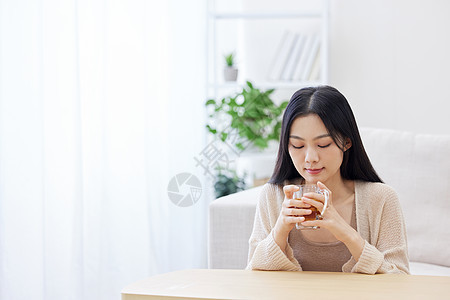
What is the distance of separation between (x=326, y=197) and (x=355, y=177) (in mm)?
303

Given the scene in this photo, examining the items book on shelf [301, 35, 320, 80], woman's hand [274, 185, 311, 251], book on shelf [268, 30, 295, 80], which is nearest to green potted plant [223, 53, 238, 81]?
book on shelf [268, 30, 295, 80]

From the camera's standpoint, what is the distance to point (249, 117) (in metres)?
3.16

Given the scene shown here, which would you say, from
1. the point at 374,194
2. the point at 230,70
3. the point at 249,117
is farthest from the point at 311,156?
the point at 230,70

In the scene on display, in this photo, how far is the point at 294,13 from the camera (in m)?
3.25

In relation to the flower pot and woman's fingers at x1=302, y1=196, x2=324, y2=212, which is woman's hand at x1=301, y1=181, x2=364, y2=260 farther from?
the flower pot

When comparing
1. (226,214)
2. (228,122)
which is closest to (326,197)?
(226,214)

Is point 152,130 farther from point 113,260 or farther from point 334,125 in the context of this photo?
point 334,125

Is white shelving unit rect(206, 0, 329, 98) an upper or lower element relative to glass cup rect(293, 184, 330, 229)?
upper

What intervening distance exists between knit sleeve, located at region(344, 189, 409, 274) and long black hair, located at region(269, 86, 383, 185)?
99mm

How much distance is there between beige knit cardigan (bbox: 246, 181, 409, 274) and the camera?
128cm

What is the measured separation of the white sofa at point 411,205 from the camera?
200 centimetres

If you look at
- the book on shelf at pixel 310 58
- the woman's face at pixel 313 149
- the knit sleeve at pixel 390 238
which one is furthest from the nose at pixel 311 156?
the book on shelf at pixel 310 58

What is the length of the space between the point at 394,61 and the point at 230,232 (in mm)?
1850

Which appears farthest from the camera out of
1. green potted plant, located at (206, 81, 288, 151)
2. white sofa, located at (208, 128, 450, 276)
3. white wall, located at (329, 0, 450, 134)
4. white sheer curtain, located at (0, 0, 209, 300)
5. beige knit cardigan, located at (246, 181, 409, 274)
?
white wall, located at (329, 0, 450, 134)
